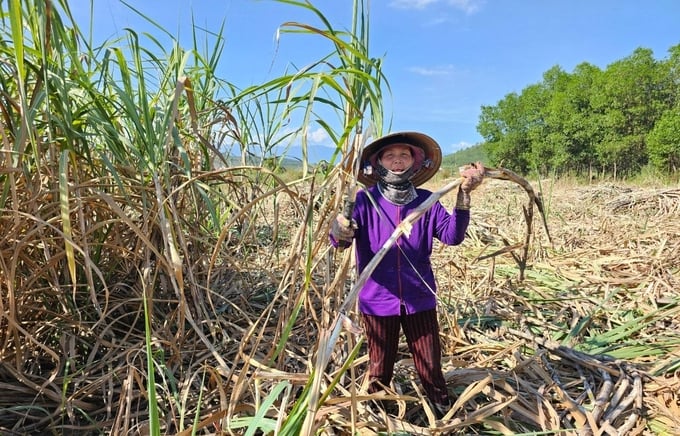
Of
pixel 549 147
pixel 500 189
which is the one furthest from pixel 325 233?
pixel 549 147

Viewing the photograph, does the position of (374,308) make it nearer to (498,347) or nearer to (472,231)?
(498,347)

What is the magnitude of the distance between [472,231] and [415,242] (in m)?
3.00

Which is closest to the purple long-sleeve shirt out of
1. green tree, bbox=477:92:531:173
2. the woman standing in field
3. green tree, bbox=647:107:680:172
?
the woman standing in field

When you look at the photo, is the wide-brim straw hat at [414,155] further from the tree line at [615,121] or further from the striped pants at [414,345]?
the tree line at [615,121]

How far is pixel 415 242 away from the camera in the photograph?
1.51 meters

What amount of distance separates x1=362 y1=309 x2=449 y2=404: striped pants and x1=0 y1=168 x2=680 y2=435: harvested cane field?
0.07m

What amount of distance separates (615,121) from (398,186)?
70.8 ft

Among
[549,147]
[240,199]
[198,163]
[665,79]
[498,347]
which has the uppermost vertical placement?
[665,79]

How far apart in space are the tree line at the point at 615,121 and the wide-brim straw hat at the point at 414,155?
49.0 feet

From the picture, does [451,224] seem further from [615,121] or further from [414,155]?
[615,121]

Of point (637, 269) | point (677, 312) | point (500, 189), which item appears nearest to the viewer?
point (677, 312)

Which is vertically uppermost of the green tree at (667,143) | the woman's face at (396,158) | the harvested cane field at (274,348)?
the green tree at (667,143)

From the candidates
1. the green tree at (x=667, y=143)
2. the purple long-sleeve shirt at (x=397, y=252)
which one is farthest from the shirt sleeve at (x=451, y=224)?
the green tree at (x=667, y=143)

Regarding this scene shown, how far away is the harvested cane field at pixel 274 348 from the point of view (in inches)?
46.2
